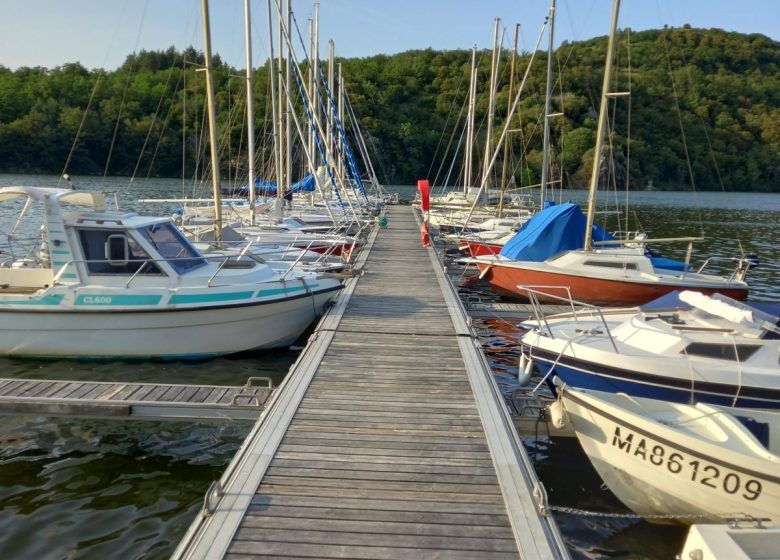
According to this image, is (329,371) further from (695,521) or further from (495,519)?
(695,521)

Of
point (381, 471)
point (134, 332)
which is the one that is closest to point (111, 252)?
point (134, 332)

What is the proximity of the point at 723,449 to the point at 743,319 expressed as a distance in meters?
3.45

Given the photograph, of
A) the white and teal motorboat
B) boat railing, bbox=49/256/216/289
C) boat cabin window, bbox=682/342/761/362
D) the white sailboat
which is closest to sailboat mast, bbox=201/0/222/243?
the white and teal motorboat

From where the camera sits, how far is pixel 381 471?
17.5 ft

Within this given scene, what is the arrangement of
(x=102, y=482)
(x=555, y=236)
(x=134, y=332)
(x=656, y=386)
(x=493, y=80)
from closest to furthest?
1. (x=102, y=482)
2. (x=656, y=386)
3. (x=134, y=332)
4. (x=555, y=236)
5. (x=493, y=80)

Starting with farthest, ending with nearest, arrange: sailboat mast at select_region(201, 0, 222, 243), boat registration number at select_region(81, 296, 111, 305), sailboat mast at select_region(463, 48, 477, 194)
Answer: sailboat mast at select_region(463, 48, 477, 194), sailboat mast at select_region(201, 0, 222, 243), boat registration number at select_region(81, 296, 111, 305)

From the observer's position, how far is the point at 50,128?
269 ft

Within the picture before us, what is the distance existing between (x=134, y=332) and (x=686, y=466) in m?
8.43

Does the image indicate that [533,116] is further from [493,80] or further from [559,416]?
[559,416]

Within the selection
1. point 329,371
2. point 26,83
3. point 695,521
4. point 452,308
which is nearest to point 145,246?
point 329,371

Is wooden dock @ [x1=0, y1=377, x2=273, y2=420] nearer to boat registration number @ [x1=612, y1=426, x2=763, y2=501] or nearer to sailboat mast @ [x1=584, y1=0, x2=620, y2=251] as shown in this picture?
boat registration number @ [x1=612, y1=426, x2=763, y2=501]

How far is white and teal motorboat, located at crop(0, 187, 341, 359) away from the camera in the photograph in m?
9.97

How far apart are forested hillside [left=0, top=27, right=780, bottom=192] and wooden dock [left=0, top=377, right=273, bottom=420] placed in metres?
64.3

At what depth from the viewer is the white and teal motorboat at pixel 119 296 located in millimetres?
9969
